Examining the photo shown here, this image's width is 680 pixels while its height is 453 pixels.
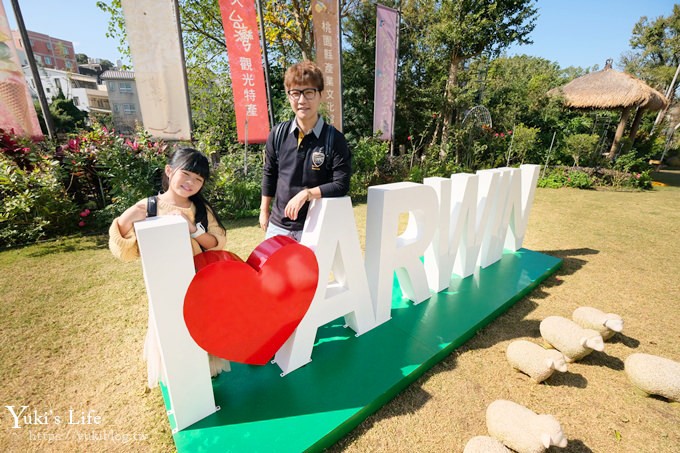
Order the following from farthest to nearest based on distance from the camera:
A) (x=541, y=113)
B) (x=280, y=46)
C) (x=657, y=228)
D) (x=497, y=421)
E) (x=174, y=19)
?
(x=541, y=113) → (x=280, y=46) → (x=657, y=228) → (x=174, y=19) → (x=497, y=421)

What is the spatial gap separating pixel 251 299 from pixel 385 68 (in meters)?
8.91

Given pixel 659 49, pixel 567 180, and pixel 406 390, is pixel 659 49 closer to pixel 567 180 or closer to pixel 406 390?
pixel 567 180

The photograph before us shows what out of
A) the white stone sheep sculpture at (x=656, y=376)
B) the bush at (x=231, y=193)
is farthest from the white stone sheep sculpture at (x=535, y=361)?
the bush at (x=231, y=193)

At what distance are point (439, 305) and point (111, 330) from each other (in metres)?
3.12

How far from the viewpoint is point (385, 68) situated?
8.72 meters

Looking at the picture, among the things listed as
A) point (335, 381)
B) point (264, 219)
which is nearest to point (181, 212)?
point (264, 219)

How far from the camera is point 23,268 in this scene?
3.79 metres

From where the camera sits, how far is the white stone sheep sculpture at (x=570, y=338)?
2147 millimetres

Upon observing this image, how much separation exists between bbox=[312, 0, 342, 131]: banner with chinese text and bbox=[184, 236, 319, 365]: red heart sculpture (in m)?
6.08

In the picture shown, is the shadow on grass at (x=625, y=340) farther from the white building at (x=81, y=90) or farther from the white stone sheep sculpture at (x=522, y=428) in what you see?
the white building at (x=81, y=90)

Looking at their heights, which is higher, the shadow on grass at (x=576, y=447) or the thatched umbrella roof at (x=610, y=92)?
the thatched umbrella roof at (x=610, y=92)

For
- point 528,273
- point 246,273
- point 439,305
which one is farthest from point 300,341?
point 528,273

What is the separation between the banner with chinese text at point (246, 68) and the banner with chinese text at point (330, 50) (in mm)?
1583

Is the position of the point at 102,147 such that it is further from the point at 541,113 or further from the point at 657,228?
the point at 541,113
